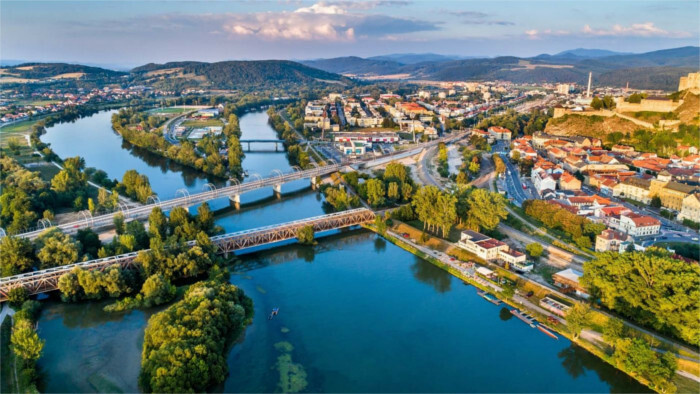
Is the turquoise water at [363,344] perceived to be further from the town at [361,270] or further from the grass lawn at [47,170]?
the grass lawn at [47,170]

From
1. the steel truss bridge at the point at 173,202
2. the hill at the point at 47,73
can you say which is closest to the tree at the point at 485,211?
the steel truss bridge at the point at 173,202

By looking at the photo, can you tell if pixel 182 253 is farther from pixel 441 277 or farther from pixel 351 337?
pixel 441 277

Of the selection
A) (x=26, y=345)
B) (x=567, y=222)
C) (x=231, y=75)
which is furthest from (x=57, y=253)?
(x=231, y=75)

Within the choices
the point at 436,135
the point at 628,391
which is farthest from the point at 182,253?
the point at 436,135

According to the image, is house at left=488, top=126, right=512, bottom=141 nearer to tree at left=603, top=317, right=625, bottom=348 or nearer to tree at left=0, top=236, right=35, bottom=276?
tree at left=603, top=317, right=625, bottom=348

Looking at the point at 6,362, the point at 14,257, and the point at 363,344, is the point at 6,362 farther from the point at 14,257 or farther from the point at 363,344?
the point at 363,344

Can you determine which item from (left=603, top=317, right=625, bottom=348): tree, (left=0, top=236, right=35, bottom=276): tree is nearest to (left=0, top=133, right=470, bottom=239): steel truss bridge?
(left=0, top=236, right=35, bottom=276): tree
